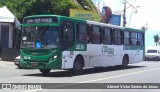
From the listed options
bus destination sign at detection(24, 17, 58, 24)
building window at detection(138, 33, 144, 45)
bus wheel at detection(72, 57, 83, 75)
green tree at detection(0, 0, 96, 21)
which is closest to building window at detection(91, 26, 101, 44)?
bus wheel at detection(72, 57, 83, 75)

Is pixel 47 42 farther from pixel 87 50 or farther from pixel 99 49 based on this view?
pixel 99 49

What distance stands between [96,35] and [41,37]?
4.68m

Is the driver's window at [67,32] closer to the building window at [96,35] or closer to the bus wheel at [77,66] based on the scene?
the bus wheel at [77,66]

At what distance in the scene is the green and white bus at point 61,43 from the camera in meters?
18.9

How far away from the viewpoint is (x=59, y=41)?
18.8 m

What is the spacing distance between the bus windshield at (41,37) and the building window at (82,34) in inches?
79.1

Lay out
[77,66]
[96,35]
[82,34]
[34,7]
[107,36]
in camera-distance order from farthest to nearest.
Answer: [34,7] < [107,36] < [96,35] < [82,34] < [77,66]

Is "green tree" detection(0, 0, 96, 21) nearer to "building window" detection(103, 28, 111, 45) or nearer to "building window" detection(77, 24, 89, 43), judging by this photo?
"building window" detection(103, 28, 111, 45)

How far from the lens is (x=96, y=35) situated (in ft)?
74.5

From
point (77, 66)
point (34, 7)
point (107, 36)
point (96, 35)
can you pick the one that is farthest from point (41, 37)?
point (34, 7)

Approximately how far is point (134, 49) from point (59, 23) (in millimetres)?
11334

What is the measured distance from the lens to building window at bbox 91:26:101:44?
2229cm

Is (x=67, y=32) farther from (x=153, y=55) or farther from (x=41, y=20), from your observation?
(x=153, y=55)

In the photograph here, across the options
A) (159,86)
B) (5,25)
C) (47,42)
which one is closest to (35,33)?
(47,42)
